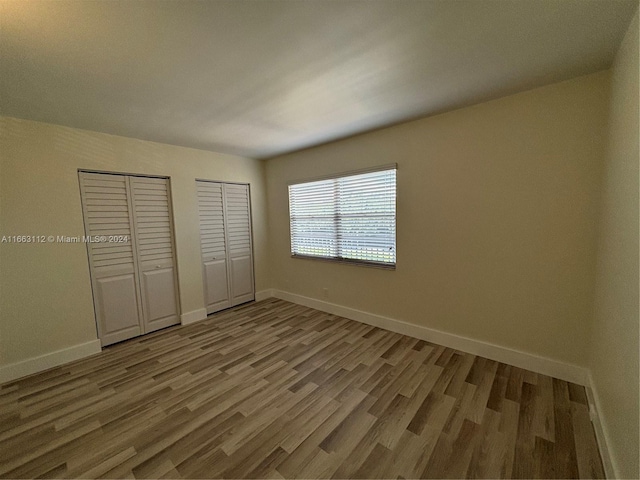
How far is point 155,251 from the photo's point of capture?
11.1 ft

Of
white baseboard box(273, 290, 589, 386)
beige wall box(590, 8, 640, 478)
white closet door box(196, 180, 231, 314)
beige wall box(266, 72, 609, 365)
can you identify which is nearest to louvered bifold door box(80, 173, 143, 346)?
white closet door box(196, 180, 231, 314)

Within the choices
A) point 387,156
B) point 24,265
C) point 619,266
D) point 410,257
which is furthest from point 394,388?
point 24,265

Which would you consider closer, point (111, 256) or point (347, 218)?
point (111, 256)

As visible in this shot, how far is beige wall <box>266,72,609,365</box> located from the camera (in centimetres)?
198

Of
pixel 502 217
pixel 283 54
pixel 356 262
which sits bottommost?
pixel 356 262

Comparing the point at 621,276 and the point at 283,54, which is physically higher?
the point at 283,54

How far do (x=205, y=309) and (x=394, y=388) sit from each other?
293cm

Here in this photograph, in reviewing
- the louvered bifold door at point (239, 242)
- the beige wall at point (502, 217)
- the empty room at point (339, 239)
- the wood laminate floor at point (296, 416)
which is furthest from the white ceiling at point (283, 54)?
the wood laminate floor at point (296, 416)

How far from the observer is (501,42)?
150 cm

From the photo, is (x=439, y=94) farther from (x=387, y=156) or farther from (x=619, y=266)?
(x=619, y=266)

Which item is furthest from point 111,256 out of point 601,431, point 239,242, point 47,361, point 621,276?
point 601,431

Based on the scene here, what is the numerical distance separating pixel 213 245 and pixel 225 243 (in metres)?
0.20

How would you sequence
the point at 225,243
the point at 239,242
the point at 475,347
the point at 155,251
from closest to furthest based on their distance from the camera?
1. the point at 475,347
2. the point at 155,251
3. the point at 225,243
4. the point at 239,242

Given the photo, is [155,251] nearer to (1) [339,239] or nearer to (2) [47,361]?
(2) [47,361]
